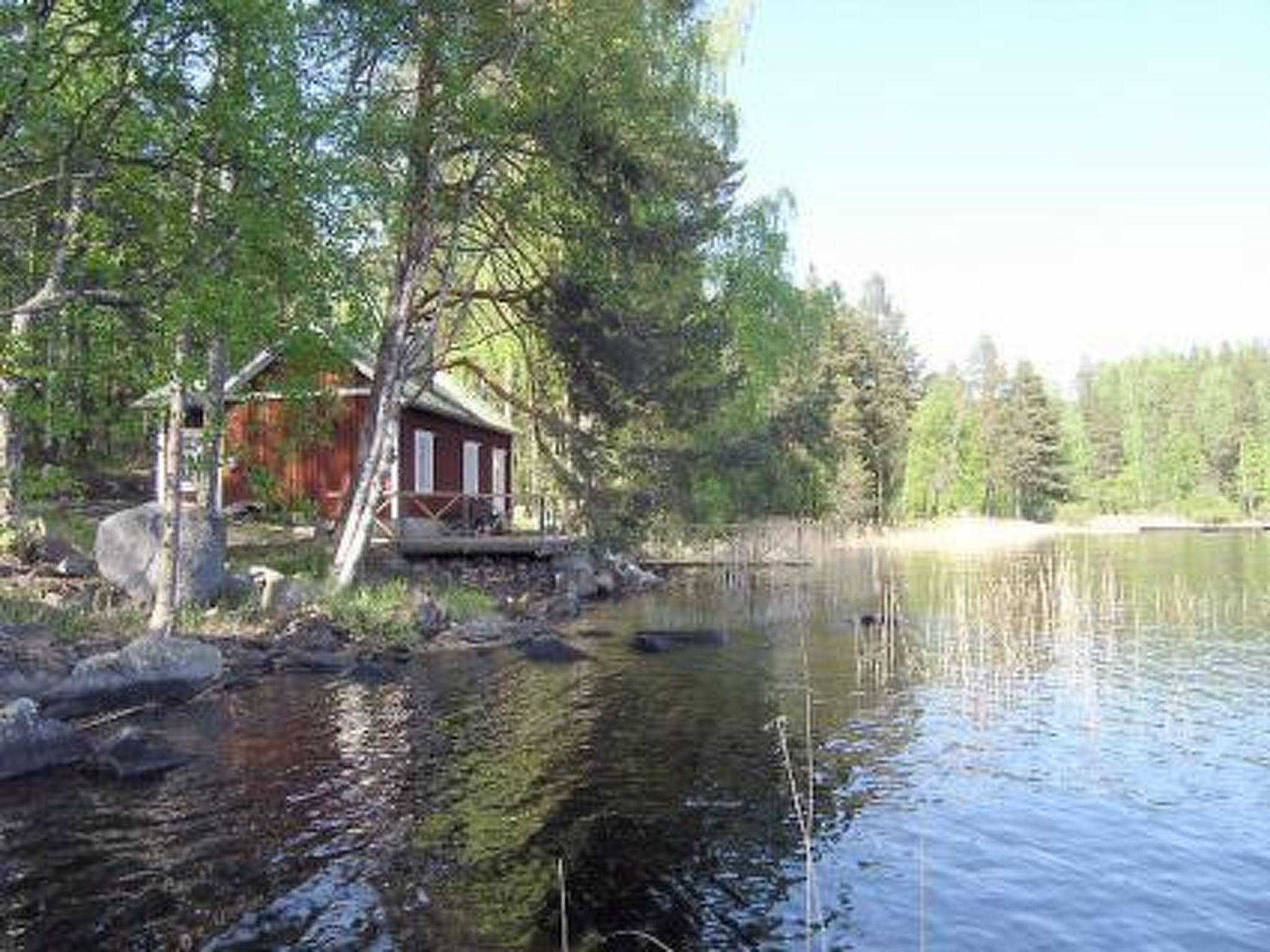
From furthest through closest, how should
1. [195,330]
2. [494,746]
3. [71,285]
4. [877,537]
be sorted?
[877,537] → [71,285] → [195,330] → [494,746]

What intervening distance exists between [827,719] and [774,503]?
25.6 m

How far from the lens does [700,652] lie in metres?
23.2

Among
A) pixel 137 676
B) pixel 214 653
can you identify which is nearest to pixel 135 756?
pixel 137 676

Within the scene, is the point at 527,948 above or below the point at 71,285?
below

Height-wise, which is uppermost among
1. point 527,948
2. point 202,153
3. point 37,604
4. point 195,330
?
point 202,153

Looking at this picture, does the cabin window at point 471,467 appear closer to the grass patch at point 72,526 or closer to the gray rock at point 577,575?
the gray rock at point 577,575

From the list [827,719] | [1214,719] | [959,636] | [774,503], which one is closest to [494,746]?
[827,719]

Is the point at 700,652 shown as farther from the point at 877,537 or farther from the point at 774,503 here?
the point at 877,537

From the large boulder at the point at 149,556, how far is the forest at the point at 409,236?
164 centimetres

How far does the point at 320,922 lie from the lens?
29.3 ft

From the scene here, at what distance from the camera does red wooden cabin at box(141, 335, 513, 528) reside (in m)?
22.8

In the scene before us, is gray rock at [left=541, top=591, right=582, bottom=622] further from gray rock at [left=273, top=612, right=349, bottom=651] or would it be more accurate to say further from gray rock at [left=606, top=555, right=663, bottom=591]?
gray rock at [left=273, top=612, right=349, bottom=651]

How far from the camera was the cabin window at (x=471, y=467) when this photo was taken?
39.2 meters

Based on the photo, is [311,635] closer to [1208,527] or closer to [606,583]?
A: [606,583]
